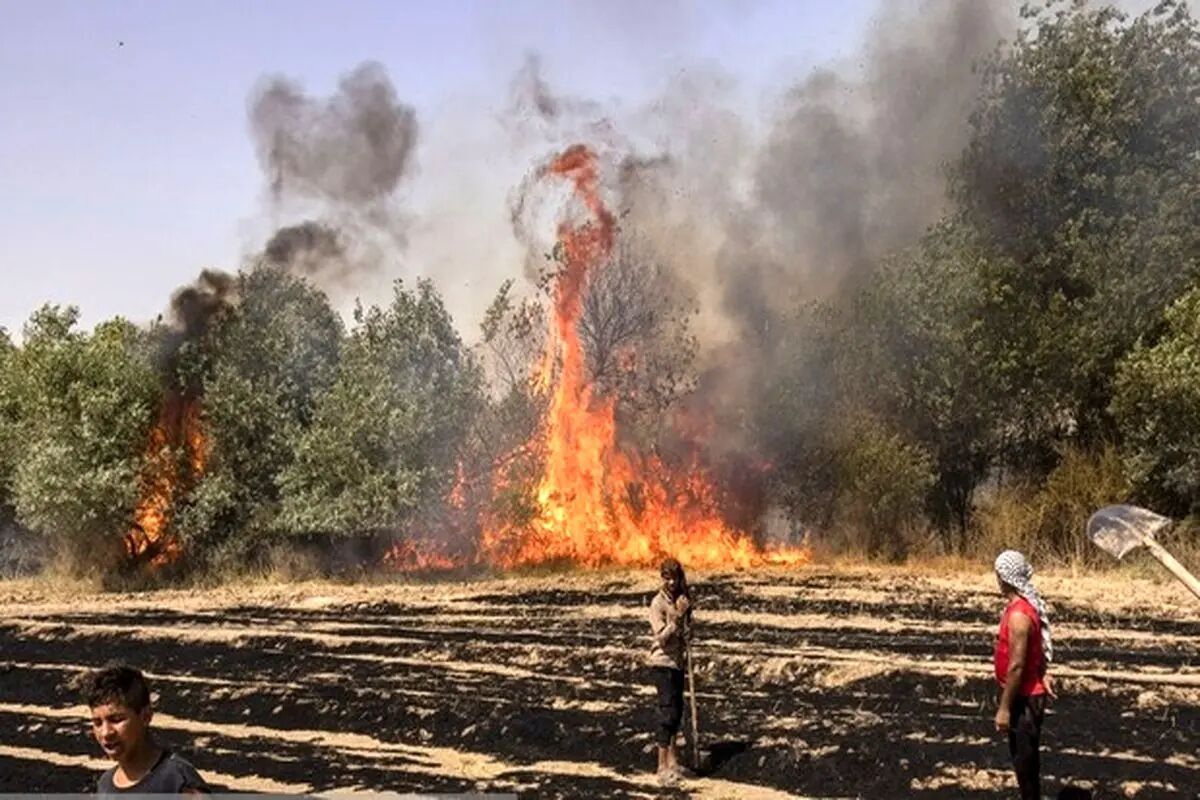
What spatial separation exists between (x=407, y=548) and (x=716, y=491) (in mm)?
8405

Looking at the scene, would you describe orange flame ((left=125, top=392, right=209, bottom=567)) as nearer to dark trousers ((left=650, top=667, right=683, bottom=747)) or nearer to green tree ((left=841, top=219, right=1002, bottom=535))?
green tree ((left=841, top=219, right=1002, bottom=535))

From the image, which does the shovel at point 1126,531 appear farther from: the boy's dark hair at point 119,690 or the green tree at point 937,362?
the green tree at point 937,362

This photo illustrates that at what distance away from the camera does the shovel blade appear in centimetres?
902

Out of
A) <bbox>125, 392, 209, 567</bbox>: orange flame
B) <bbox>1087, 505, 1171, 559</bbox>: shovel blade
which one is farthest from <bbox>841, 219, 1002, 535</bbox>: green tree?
<bbox>1087, 505, 1171, 559</bbox>: shovel blade

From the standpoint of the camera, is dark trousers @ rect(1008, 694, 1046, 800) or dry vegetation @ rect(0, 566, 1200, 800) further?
dry vegetation @ rect(0, 566, 1200, 800)

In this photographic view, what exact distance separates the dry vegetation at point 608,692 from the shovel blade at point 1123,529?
8.07 feet

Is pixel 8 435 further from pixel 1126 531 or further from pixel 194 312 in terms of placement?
pixel 1126 531

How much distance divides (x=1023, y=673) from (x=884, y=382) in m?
23.6

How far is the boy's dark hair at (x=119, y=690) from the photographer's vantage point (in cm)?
489

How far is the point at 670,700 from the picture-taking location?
444 inches

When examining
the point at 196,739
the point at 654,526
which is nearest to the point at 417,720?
the point at 196,739

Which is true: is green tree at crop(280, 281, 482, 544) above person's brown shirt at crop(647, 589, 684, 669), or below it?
above

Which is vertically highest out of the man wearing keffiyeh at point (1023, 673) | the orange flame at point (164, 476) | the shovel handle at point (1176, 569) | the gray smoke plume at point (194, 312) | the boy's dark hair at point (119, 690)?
the gray smoke plume at point (194, 312)

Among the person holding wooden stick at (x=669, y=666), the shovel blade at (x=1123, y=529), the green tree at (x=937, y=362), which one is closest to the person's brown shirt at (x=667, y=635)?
the person holding wooden stick at (x=669, y=666)
